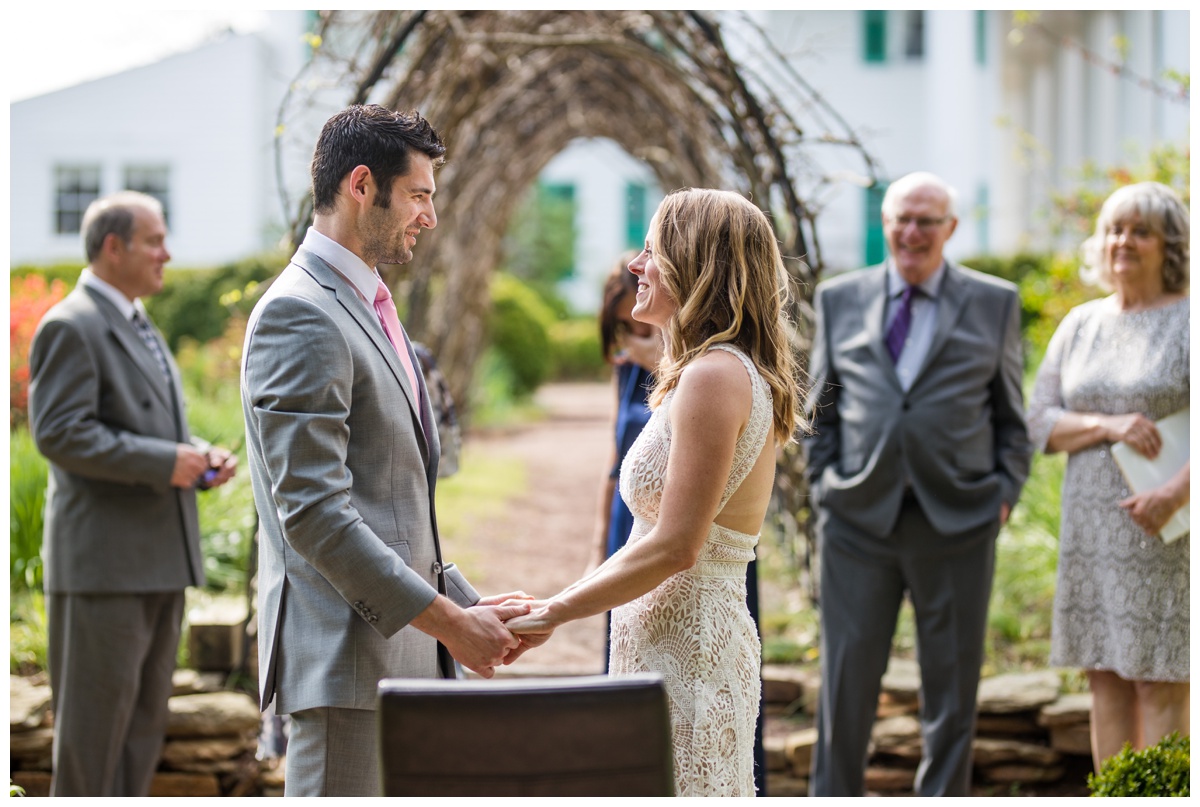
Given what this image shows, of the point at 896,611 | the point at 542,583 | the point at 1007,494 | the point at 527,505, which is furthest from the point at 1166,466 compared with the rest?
the point at 527,505

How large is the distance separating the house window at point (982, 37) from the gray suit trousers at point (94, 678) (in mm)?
14586

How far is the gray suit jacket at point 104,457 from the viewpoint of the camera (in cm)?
345

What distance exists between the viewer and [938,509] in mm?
3674

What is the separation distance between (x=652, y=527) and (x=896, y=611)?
180 cm

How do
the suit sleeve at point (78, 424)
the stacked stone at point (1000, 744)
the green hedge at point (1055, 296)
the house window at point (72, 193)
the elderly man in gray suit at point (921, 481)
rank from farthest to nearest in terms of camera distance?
the house window at point (72, 193)
the green hedge at point (1055, 296)
the stacked stone at point (1000, 744)
the elderly man in gray suit at point (921, 481)
the suit sleeve at point (78, 424)

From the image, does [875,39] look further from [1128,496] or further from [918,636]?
[918,636]

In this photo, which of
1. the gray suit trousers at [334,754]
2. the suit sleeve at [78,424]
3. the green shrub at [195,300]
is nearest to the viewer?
the gray suit trousers at [334,754]

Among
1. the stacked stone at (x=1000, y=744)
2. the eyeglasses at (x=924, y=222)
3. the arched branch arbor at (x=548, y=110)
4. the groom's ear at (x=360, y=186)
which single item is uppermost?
the arched branch arbor at (x=548, y=110)

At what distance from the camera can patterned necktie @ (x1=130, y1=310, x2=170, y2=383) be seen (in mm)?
3754

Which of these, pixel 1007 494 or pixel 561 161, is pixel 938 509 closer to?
Result: pixel 1007 494

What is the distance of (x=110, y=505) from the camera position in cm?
357

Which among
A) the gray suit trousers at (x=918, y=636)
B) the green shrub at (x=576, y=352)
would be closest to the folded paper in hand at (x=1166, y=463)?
the gray suit trousers at (x=918, y=636)

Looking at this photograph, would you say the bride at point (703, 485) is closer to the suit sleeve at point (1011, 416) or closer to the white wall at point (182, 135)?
the suit sleeve at point (1011, 416)

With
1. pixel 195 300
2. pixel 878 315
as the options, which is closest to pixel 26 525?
pixel 878 315
